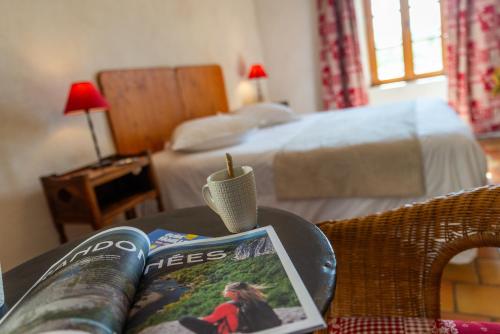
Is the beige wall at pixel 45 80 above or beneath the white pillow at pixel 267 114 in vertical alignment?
above

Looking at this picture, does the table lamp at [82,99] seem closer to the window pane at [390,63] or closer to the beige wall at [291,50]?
the beige wall at [291,50]

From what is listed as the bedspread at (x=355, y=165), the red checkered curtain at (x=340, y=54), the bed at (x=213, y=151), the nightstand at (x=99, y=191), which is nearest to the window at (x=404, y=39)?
the red checkered curtain at (x=340, y=54)

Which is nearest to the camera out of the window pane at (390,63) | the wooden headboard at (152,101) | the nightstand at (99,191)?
the nightstand at (99,191)

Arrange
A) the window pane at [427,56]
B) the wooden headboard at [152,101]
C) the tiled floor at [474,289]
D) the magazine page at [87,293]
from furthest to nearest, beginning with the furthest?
1. the window pane at [427,56]
2. the wooden headboard at [152,101]
3. the tiled floor at [474,289]
4. the magazine page at [87,293]

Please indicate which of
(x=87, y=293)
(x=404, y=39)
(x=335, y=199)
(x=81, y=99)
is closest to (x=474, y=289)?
(x=335, y=199)

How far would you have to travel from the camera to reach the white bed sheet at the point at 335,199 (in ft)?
4.96

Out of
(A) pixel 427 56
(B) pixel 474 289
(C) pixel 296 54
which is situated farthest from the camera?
(C) pixel 296 54

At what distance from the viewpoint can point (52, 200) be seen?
1.58m

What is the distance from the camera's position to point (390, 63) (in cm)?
399

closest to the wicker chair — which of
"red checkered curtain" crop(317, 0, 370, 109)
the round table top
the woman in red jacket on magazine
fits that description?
the round table top

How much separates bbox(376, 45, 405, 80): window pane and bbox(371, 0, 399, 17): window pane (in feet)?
1.28

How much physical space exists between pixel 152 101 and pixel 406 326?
6.82ft

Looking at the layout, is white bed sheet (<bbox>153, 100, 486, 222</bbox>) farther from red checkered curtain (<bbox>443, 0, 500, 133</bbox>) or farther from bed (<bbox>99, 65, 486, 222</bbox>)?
red checkered curtain (<bbox>443, 0, 500, 133</bbox>)

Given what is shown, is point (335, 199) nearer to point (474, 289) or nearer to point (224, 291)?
point (474, 289)
